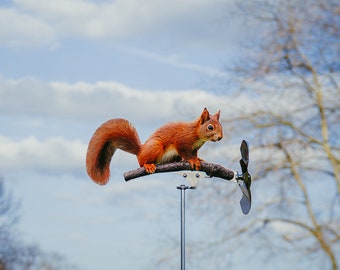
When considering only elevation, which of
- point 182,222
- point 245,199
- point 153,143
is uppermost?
point 153,143

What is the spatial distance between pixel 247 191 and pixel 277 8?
3.89 m

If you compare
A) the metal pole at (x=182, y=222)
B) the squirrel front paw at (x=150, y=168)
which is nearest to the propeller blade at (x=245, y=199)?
the metal pole at (x=182, y=222)

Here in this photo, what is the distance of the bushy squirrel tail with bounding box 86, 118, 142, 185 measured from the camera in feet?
10.4

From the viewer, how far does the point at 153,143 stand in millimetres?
3059

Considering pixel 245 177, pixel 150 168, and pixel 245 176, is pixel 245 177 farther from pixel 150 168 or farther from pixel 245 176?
pixel 150 168

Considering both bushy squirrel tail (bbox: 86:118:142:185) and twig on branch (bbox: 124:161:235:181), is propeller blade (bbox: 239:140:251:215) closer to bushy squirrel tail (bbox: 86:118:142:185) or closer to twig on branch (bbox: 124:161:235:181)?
twig on branch (bbox: 124:161:235:181)

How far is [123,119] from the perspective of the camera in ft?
10.5

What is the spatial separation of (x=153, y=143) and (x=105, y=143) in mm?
265

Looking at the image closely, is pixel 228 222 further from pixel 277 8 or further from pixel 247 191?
pixel 247 191

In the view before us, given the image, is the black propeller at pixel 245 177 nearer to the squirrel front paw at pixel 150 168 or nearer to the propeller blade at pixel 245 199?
the propeller blade at pixel 245 199

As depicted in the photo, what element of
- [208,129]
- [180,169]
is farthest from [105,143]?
[208,129]

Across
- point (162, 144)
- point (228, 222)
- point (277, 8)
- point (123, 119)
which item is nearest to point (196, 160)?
point (162, 144)

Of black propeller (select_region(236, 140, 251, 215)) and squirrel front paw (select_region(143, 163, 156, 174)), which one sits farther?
black propeller (select_region(236, 140, 251, 215))

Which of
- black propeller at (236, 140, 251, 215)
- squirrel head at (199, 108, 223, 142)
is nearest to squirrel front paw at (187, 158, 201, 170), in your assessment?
squirrel head at (199, 108, 223, 142)
